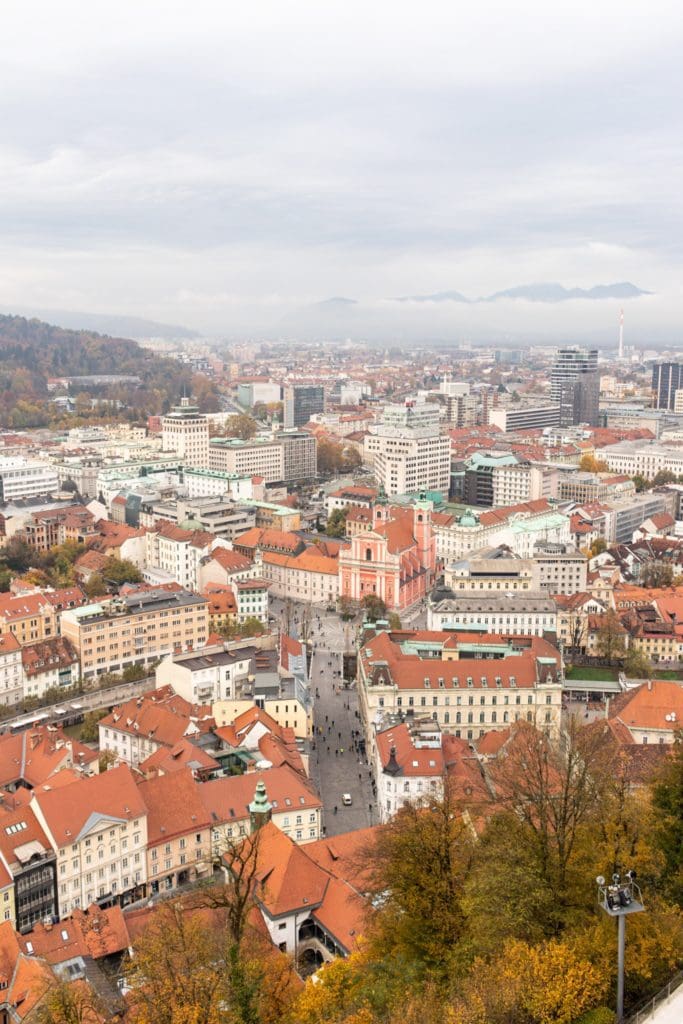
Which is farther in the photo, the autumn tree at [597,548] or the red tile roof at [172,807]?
the autumn tree at [597,548]

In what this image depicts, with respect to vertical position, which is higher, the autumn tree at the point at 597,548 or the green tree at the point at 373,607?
the autumn tree at the point at 597,548

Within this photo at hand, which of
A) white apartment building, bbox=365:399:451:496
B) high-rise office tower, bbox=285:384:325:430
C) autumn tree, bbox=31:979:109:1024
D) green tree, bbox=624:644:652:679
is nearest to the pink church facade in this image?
green tree, bbox=624:644:652:679

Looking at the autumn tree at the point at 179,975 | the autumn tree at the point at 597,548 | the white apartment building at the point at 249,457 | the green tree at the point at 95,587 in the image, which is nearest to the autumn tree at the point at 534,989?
the autumn tree at the point at 179,975

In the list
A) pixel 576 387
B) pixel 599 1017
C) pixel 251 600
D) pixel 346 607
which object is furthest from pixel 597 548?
pixel 576 387

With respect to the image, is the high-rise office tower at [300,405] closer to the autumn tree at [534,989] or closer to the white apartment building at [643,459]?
the white apartment building at [643,459]

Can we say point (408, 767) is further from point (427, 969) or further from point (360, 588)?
point (360, 588)

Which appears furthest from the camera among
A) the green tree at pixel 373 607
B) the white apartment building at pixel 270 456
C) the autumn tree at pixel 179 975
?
the white apartment building at pixel 270 456

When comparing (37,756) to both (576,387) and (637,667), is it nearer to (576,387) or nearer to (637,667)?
(637,667)
